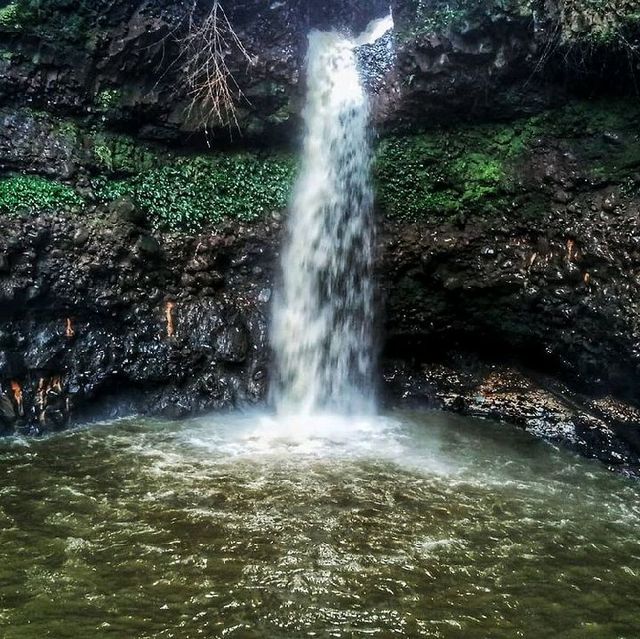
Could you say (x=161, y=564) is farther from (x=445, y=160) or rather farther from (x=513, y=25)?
(x=513, y=25)

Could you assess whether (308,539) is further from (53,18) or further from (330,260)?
(53,18)

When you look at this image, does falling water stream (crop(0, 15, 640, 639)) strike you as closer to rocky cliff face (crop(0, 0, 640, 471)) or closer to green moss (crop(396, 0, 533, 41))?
rocky cliff face (crop(0, 0, 640, 471))

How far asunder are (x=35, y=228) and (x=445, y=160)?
5133 millimetres

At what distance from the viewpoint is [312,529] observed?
429 cm

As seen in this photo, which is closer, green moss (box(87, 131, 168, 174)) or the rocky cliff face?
the rocky cliff face

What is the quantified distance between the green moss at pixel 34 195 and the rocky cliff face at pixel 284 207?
0.02m

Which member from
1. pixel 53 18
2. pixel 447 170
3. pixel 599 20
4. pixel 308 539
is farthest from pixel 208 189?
pixel 308 539

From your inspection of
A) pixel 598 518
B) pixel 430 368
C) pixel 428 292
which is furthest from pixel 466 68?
pixel 598 518

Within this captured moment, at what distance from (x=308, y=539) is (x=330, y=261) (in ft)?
14.7

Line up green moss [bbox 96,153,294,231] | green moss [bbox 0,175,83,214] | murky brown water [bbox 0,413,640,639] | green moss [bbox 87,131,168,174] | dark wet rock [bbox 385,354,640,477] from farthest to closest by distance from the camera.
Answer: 1. green moss [bbox 96,153,294,231]
2. green moss [bbox 87,131,168,174]
3. green moss [bbox 0,175,83,214]
4. dark wet rock [bbox 385,354,640,477]
5. murky brown water [bbox 0,413,640,639]

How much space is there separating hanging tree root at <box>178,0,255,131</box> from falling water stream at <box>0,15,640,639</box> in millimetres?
3033

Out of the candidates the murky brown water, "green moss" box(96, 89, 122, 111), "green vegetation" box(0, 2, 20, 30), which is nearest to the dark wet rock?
the murky brown water

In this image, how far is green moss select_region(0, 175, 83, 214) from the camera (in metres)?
6.72

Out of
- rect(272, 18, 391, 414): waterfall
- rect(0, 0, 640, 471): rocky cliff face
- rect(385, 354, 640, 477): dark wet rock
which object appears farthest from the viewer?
rect(272, 18, 391, 414): waterfall
